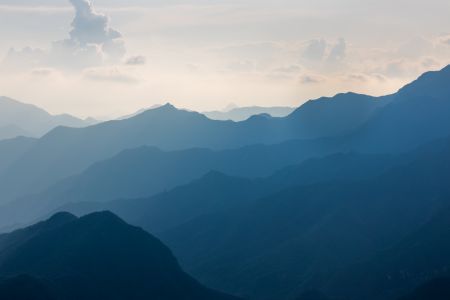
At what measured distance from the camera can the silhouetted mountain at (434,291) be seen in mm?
166000

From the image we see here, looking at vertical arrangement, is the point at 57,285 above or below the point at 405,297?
above

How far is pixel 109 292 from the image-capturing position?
190125 mm

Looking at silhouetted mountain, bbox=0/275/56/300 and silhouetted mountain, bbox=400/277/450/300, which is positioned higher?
silhouetted mountain, bbox=0/275/56/300

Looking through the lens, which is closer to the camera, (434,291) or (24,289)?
(24,289)

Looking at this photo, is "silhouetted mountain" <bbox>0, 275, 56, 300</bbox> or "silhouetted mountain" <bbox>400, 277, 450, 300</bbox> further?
"silhouetted mountain" <bbox>400, 277, 450, 300</bbox>

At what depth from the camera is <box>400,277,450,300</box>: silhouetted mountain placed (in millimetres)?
166000

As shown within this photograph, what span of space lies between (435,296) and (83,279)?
324 feet

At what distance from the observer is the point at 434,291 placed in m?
168

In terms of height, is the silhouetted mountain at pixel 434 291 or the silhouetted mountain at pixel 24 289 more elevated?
the silhouetted mountain at pixel 24 289

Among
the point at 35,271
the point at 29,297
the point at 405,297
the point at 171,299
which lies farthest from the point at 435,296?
the point at 35,271

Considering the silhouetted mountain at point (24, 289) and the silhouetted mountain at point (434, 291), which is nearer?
the silhouetted mountain at point (24, 289)

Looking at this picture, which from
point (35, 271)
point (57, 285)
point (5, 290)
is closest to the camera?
point (5, 290)

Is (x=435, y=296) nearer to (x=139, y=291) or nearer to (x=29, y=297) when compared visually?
(x=139, y=291)

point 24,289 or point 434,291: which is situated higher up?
point 24,289
